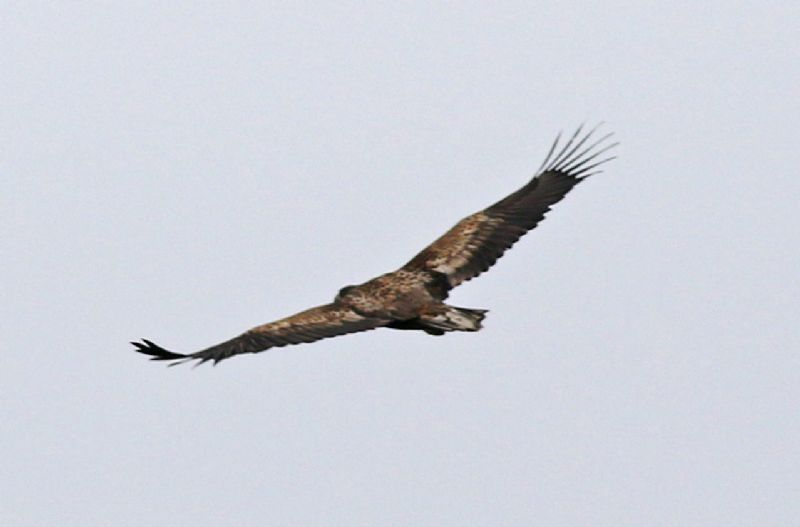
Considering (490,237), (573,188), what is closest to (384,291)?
(490,237)

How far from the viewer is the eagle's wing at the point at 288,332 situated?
1997 cm

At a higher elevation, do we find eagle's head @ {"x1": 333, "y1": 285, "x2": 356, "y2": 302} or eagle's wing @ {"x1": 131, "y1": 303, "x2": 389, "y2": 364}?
eagle's head @ {"x1": 333, "y1": 285, "x2": 356, "y2": 302}

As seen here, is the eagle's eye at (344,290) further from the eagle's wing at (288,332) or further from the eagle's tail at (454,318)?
the eagle's tail at (454,318)

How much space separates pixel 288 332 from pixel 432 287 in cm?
228

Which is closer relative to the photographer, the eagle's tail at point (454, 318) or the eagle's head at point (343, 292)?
the eagle's tail at point (454, 318)

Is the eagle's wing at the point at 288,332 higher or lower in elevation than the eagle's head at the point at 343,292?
lower

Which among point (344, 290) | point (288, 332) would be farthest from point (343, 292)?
point (288, 332)

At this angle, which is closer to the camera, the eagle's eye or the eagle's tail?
the eagle's tail

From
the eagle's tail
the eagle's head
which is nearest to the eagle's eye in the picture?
the eagle's head

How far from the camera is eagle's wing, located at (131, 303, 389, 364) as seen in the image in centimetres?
1997

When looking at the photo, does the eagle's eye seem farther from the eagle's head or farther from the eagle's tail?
the eagle's tail

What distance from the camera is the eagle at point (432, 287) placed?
20.4m

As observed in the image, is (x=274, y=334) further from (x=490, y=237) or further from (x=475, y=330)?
A: (x=490, y=237)

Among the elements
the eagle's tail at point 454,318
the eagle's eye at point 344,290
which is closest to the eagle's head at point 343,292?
the eagle's eye at point 344,290
